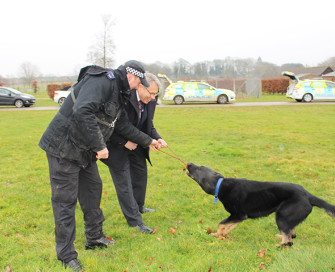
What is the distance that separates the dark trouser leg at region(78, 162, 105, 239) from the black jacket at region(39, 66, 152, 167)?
0.39 metres

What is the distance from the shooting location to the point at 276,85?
36219 millimetres

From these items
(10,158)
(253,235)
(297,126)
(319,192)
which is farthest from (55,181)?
(297,126)

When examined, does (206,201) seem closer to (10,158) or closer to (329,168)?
(329,168)

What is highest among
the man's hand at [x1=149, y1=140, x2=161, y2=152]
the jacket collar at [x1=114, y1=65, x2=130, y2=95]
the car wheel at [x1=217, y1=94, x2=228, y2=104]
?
the jacket collar at [x1=114, y1=65, x2=130, y2=95]

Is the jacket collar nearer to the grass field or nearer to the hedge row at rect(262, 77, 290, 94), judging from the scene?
the grass field

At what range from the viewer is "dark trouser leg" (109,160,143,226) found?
3.66m

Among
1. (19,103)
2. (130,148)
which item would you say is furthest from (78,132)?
(19,103)

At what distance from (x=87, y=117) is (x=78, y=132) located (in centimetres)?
21

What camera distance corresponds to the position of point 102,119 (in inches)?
111

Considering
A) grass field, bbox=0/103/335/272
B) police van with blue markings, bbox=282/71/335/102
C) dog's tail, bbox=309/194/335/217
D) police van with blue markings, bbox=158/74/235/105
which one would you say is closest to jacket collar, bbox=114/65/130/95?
grass field, bbox=0/103/335/272

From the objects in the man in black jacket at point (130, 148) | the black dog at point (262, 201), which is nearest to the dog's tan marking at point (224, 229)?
the black dog at point (262, 201)

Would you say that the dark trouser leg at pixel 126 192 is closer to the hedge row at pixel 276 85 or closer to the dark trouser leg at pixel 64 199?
the dark trouser leg at pixel 64 199

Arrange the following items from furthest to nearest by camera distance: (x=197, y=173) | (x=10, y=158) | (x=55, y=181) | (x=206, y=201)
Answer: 1. (x=10, y=158)
2. (x=206, y=201)
3. (x=197, y=173)
4. (x=55, y=181)

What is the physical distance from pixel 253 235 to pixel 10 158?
6.20 metres
